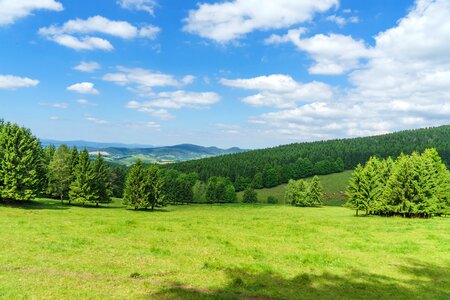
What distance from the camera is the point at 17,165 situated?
190 feet

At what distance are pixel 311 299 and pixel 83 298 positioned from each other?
35.8 ft

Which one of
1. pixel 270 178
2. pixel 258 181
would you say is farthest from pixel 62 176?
pixel 270 178

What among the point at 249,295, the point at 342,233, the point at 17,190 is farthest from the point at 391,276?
the point at 17,190

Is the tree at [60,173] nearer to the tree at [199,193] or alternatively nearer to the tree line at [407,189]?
the tree line at [407,189]

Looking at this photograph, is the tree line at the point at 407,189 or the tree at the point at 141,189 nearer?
the tree line at the point at 407,189

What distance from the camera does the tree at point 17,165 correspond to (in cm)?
5643

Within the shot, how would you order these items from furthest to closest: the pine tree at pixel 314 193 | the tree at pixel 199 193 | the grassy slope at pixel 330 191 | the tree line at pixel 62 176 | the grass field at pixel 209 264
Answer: the grassy slope at pixel 330 191 < the tree at pixel 199 193 < the pine tree at pixel 314 193 < the tree line at pixel 62 176 < the grass field at pixel 209 264

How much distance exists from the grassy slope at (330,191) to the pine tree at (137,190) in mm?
83829

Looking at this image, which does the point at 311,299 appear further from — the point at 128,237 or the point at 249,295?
the point at 128,237

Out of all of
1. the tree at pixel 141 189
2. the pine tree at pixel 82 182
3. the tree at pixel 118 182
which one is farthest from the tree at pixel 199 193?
the pine tree at pixel 82 182

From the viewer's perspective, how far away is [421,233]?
38625 millimetres

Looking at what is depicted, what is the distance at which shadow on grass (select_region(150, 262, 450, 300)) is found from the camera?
53.4 feet

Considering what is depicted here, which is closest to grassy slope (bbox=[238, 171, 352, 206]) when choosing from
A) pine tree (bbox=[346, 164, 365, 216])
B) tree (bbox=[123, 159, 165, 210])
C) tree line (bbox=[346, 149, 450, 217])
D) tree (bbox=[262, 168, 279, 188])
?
tree (bbox=[262, 168, 279, 188])

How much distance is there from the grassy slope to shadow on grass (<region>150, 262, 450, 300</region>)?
386ft
